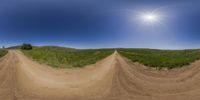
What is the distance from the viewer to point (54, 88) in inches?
757

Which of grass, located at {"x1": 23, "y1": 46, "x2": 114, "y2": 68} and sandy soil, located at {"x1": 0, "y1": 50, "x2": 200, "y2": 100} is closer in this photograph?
sandy soil, located at {"x1": 0, "y1": 50, "x2": 200, "y2": 100}

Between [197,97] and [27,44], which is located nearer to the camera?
[197,97]

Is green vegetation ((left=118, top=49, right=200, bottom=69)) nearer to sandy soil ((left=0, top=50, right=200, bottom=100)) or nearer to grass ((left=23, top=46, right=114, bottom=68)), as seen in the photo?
sandy soil ((left=0, top=50, right=200, bottom=100))

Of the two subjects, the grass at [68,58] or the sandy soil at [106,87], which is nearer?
the sandy soil at [106,87]

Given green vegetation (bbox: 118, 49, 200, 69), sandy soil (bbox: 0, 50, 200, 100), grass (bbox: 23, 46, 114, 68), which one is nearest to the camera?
sandy soil (bbox: 0, 50, 200, 100)

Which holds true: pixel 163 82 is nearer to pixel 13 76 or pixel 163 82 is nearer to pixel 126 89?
pixel 126 89

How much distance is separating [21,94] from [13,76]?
287 inches

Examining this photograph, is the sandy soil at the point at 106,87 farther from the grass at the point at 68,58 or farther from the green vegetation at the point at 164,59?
the grass at the point at 68,58

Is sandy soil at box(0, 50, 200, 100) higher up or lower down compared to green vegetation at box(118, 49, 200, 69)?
lower down

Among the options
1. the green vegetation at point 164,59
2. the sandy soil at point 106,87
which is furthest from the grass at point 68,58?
the sandy soil at point 106,87

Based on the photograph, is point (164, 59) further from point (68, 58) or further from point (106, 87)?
point (106, 87)

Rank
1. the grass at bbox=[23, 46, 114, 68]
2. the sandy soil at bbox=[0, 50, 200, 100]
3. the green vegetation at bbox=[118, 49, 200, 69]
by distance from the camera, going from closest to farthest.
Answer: the sandy soil at bbox=[0, 50, 200, 100] → the green vegetation at bbox=[118, 49, 200, 69] → the grass at bbox=[23, 46, 114, 68]

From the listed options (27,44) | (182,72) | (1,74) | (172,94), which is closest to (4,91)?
(1,74)

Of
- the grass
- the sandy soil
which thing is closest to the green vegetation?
the sandy soil
